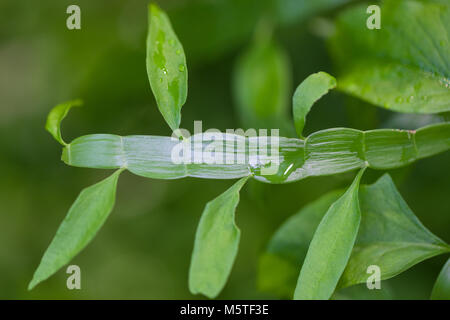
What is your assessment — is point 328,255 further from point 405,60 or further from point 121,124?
point 121,124

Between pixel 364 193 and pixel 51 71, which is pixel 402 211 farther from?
pixel 51 71

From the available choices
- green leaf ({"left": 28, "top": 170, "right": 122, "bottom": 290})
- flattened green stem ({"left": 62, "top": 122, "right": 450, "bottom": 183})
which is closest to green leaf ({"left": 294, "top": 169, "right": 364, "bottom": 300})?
flattened green stem ({"left": 62, "top": 122, "right": 450, "bottom": 183})

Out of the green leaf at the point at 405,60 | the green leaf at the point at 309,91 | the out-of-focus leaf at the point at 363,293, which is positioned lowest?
the out-of-focus leaf at the point at 363,293

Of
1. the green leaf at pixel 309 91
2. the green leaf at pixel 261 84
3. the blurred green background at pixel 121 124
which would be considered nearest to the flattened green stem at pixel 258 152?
the green leaf at pixel 309 91

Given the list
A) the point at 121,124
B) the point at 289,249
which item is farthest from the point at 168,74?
the point at 121,124

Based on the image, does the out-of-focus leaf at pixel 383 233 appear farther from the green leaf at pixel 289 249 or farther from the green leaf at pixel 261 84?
the green leaf at pixel 261 84
